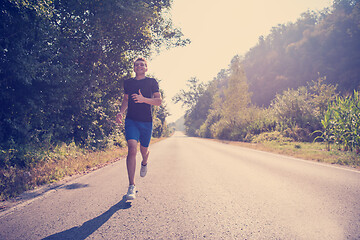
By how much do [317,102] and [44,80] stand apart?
63.0 feet

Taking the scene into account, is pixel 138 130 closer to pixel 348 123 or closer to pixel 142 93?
pixel 142 93

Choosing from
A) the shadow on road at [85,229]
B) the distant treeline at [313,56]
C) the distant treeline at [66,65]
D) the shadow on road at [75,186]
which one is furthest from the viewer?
the distant treeline at [313,56]

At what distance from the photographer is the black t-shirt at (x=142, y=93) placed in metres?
3.64

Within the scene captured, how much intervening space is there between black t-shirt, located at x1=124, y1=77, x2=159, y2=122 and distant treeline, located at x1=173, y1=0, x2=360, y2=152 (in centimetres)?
782

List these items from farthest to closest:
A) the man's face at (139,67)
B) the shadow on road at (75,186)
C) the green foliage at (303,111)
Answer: the green foliage at (303,111) → the shadow on road at (75,186) → the man's face at (139,67)

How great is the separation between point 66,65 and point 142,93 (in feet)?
20.4

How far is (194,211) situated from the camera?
2850 mm

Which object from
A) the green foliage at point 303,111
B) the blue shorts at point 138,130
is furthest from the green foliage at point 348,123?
the blue shorts at point 138,130

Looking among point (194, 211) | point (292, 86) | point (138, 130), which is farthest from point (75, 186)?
A: point (292, 86)

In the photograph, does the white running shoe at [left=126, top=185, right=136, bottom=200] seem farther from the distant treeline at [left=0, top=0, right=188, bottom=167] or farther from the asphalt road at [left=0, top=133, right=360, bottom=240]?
the distant treeline at [left=0, top=0, right=188, bottom=167]

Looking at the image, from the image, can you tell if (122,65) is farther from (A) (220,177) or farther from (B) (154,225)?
(B) (154,225)

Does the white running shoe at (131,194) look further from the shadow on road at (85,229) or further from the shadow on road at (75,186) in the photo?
the shadow on road at (75,186)

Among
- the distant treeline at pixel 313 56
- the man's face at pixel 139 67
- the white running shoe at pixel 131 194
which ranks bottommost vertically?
the white running shoe at pixel 131 194

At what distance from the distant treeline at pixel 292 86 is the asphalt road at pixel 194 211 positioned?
233 inches
